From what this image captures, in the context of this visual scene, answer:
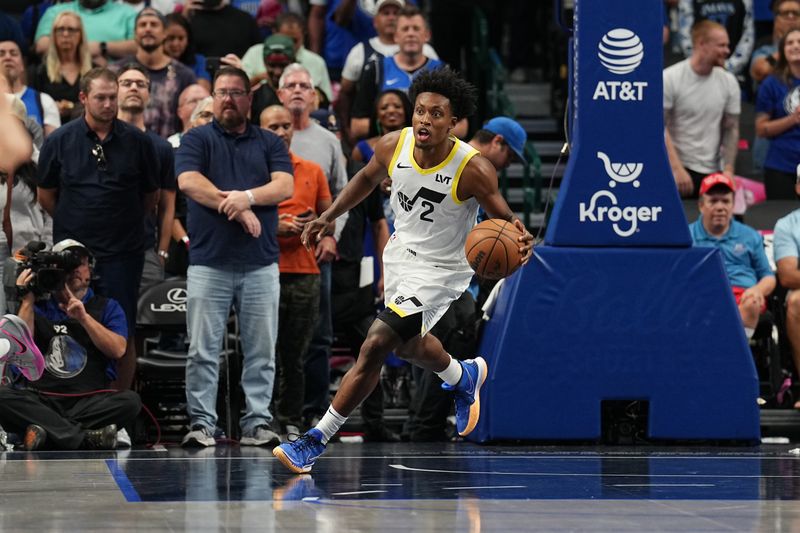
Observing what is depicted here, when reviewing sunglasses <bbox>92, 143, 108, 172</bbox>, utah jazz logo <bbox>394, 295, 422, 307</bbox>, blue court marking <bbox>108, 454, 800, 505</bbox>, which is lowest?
blue court marking <bbox>108, 454, 800, 505</bbox>

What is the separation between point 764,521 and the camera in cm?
678

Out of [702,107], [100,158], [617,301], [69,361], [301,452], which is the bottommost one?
[301,452]

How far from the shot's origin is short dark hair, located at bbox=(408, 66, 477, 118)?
888 centimetres

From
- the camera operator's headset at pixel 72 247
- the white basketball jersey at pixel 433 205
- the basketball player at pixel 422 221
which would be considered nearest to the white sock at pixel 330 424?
the basketball player at pixel 422 221

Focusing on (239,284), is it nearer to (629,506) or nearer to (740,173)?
(629,506)

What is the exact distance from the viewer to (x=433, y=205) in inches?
356

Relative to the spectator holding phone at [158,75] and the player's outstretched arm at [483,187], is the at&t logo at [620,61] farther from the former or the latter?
the spectator holding phone at [158,75]

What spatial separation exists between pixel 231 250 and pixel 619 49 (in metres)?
3.24

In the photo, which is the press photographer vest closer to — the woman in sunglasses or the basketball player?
the basketball player

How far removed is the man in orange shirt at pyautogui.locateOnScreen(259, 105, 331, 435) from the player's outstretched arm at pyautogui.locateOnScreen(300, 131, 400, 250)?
6.47 ft

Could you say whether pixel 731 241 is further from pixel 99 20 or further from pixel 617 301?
pixel 99 20

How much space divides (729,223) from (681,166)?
1.45 m

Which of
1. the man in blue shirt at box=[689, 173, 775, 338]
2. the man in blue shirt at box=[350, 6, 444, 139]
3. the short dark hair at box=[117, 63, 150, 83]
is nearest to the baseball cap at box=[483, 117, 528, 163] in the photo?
the man in blue shirt at box=[689, 173, 775, 338]

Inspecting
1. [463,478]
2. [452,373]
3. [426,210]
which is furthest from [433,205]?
[463,478]
